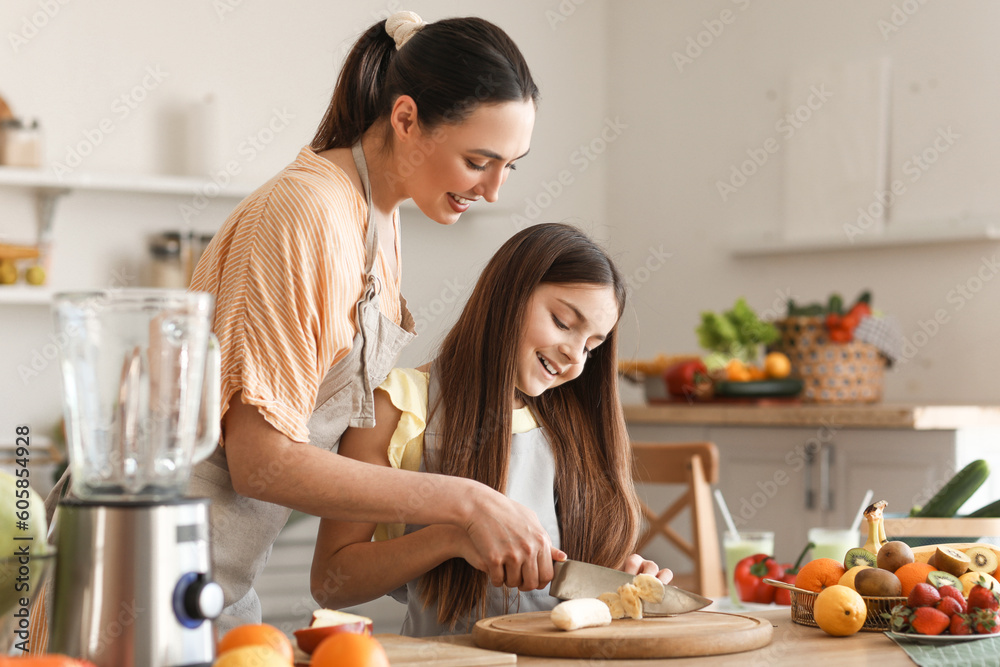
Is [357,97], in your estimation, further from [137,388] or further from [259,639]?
[259,639]

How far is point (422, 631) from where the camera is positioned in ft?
4.56

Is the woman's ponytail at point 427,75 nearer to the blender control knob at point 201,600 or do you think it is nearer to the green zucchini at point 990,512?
the blender control knob at point 201,600

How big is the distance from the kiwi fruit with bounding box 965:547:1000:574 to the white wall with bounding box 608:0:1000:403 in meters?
2.40

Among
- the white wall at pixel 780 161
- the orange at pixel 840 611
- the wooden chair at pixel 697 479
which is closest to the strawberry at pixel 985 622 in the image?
the orange at pixel 840 611

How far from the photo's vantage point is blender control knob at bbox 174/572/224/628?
794 mm

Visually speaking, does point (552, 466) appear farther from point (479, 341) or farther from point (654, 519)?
point (654, 519)

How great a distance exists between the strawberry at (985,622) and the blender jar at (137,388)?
0.79m

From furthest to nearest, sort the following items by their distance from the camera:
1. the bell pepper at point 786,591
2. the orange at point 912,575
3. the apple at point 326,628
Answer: the bell pepper at point 786,591, the orange at point 912,575, the apple at point 326,628

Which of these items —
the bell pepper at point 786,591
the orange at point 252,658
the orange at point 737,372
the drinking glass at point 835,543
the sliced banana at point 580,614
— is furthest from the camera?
the orange at point 737,372

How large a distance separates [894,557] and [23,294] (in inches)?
107

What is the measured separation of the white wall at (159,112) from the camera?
3.26 metres

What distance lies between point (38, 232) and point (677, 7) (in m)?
2.68

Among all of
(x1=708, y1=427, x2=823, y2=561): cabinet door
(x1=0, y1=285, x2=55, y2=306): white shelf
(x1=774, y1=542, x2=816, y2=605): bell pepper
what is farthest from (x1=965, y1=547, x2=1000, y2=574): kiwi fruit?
(x1=0, y1=285, x2=55, y2=306): white shelf

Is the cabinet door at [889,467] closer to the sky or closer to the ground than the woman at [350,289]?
closer to the ground
